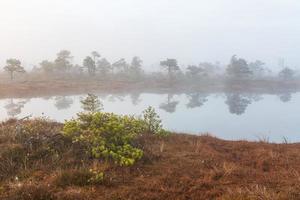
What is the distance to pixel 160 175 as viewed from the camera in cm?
794

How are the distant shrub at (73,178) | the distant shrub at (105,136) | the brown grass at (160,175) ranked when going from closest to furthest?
1. the brown grass at (160,175)
2. the distant shrub at (73,178)
3. the distant shrub at (105,136)

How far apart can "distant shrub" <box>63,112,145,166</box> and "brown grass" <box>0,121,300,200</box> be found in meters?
0.28

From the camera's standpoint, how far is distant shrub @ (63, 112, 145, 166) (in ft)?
28.8

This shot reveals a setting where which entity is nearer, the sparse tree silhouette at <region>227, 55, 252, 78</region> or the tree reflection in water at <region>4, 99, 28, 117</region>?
the tree reflection in water at <region>4, 99, 28, 117</region>

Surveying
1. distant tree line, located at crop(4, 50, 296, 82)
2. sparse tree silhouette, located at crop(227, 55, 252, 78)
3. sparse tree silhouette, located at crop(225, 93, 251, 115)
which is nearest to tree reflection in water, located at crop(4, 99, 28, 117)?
sparse tree silhouette, located at crop(225, 93, 251, 115)

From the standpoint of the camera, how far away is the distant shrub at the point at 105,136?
28.8 ft

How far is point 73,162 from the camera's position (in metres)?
8.61

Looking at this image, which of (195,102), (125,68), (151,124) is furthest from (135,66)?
(151,124)

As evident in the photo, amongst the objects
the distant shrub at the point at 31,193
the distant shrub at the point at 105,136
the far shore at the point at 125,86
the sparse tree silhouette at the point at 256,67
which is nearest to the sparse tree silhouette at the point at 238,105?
the far shore at the point at 125,86

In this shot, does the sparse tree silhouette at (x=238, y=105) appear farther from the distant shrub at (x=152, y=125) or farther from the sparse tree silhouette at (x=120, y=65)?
the sparse tree silhouette at (x=120, y=65)

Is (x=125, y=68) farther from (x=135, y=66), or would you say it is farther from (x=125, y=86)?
(x=125, y=86)

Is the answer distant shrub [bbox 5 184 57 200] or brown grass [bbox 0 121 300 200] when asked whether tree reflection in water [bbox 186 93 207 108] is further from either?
distant shrub [bbox 5 184 57 200]

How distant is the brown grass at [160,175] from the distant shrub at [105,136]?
0.28 m

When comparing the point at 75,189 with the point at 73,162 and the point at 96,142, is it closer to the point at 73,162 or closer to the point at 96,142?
the point at 73,162
